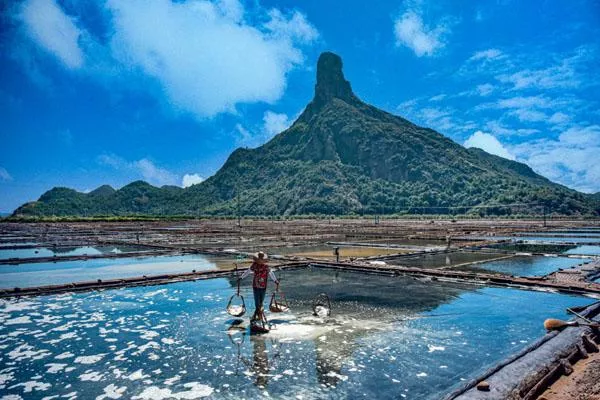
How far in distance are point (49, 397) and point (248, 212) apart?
172 m

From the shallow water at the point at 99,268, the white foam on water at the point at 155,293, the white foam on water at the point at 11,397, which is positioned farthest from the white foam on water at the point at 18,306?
the white foam on water at the point at 11,397

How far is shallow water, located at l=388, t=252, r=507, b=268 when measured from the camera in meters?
21.3

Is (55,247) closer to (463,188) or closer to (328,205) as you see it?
(328,205)

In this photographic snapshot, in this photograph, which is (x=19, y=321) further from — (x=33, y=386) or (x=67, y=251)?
(x=67, y=251)

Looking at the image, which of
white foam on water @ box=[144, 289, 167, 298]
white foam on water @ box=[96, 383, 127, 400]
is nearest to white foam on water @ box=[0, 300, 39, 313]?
white foam on water @ box=[144, 289, 167, 298]

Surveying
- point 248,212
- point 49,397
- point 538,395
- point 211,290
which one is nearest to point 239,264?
point 211,290

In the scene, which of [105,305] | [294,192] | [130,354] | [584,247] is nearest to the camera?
[130,354]

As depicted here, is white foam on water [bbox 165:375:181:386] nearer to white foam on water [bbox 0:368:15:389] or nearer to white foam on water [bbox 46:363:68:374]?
white foam on water [bbox 46:363:68:374]

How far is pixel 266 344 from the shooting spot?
855 cm

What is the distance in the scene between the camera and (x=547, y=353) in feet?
23.4

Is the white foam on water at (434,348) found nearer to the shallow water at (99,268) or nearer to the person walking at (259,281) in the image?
the person walking at (259,281)

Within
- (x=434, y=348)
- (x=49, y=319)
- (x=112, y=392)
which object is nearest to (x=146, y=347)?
(x=112, y=392)

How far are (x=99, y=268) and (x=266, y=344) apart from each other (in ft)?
53.8

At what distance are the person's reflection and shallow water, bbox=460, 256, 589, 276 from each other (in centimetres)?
1400
